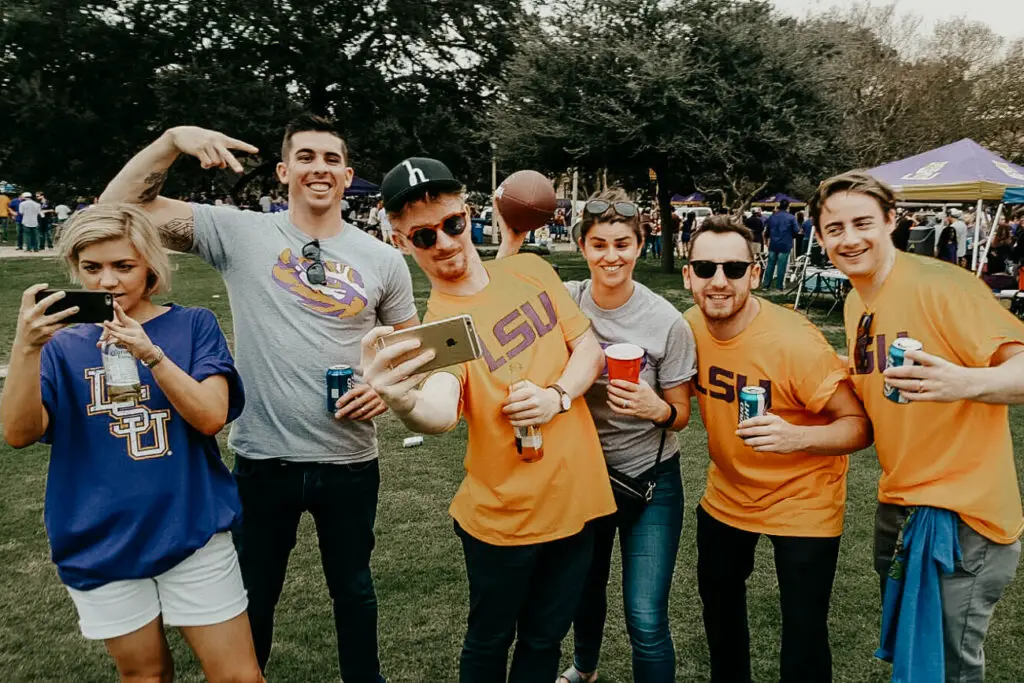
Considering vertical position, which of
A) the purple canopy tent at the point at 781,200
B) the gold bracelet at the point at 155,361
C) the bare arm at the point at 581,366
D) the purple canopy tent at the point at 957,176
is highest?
the purple canopy tent at the point at 781,200

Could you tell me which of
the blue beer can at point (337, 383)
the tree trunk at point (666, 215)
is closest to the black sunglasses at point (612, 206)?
the blue beer can at point (337, 383)

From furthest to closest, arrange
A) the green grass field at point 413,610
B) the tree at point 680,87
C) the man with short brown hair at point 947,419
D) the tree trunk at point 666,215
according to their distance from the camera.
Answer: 1. the tree trunk at point 666,215
2. the tree at point 680,87
3. the green grass field at point 413,610
4. the man with short brown hair at point 947,419

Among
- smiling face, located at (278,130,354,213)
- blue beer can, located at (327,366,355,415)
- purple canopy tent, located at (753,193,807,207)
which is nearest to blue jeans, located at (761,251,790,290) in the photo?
purple canopy tent, located at (753,193,807,207)

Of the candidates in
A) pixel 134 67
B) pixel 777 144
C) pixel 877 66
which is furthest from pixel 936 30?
pixel 134 67

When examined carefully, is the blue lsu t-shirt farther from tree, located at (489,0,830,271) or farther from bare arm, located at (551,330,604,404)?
tree, located at (489,0,830,271)

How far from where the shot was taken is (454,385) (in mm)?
2174

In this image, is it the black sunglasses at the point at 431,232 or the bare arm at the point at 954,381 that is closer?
the bare arm at the point at 954,381

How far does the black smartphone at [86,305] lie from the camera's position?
6.48 feet

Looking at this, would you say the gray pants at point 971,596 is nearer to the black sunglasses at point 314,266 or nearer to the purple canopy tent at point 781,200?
the black sunglasses at point 314,266

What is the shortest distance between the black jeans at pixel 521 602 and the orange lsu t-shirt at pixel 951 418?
43.5 inches

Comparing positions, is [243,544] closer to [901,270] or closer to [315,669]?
[315,669]

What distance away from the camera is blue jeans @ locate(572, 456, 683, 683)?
2670 millimetres

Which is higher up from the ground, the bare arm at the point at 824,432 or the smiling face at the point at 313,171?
the smiling face at the point at 313,171

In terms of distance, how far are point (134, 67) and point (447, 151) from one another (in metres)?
12.3
